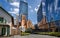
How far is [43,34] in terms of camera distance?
6.48 metres

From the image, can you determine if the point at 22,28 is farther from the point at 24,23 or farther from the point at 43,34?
the point at 43,34

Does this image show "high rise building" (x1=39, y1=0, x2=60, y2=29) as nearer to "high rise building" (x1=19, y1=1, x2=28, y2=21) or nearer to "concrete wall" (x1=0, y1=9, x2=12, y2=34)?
"high rise building" (x1=19, y1=1, x2=28, y2=21)

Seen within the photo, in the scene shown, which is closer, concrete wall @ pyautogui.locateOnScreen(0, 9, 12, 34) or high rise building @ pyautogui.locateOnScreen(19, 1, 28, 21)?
high rise building @ pyautogui.locateOnScreen(19, 1, 28, 21)

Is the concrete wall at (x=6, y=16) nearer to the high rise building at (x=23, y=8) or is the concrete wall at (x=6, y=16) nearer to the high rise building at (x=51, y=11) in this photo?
the high rise building at (x=23, y=8)

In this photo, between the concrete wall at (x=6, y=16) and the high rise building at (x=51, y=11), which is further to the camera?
the concrete wall at (x=6, y=16)

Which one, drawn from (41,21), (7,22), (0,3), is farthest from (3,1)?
(41,21)

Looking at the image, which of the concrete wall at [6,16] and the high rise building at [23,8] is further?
the concrete wall at [6,16]

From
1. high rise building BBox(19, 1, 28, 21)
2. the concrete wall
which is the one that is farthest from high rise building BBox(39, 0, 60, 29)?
the concrete wall

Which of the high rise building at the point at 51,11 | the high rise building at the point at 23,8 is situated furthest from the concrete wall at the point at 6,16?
the high rise building at the point at 51,11

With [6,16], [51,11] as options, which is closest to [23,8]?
[6,16]

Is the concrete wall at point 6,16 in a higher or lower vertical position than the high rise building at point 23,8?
lower

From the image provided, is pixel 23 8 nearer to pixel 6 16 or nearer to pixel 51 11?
pixel 6 16

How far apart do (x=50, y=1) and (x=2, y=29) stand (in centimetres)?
167

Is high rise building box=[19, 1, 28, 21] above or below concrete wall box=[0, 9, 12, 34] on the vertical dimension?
above
